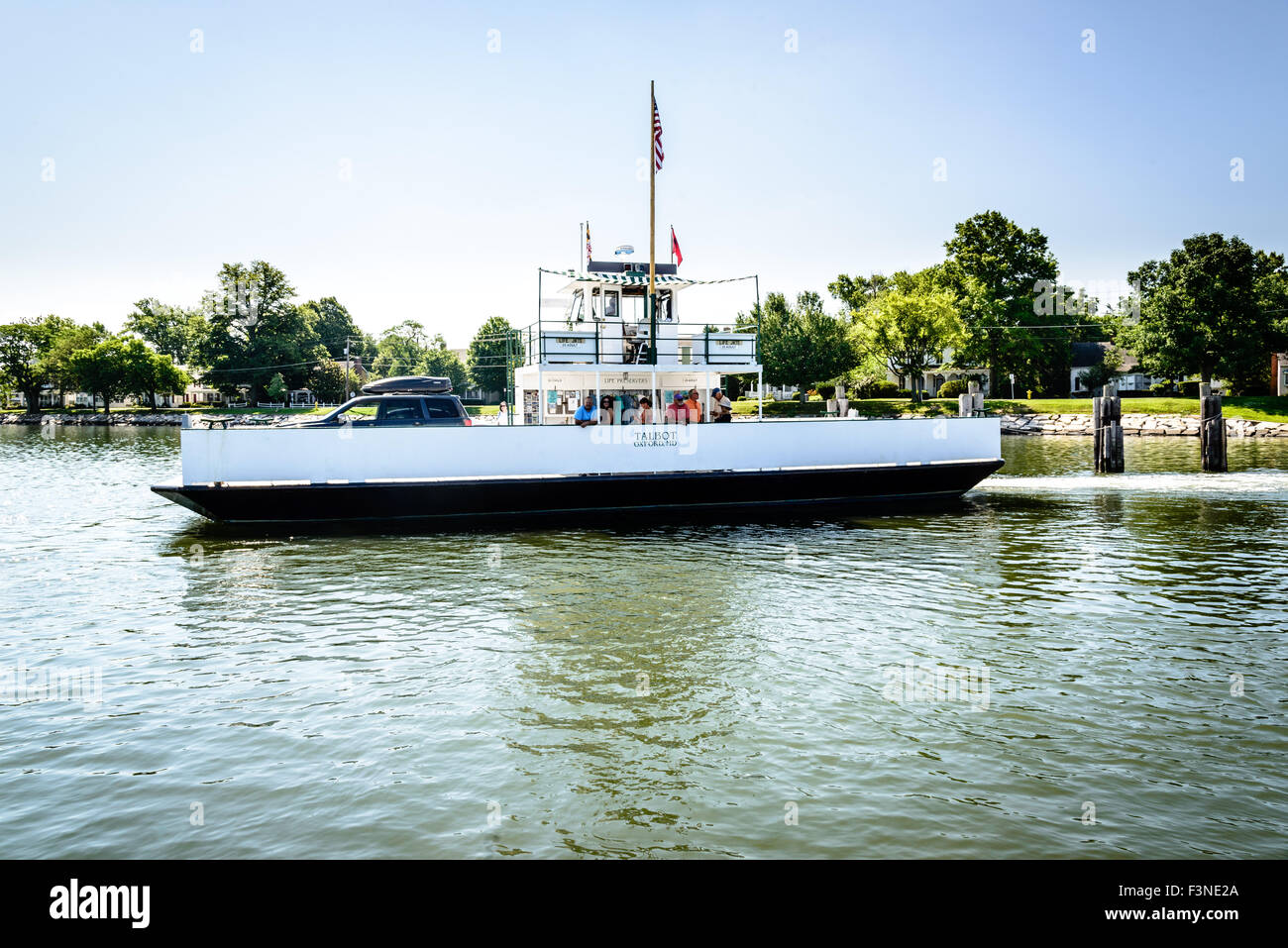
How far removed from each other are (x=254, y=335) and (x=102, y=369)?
17.1 m

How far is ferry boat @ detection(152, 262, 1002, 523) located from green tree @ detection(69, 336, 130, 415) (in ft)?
307

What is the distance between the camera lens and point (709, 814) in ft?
19.3

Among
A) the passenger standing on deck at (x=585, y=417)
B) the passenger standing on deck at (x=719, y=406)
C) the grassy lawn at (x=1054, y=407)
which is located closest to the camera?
the passenger standing on deck at (x=585, y=417)

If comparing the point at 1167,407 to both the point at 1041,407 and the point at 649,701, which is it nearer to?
the point at 1041,407

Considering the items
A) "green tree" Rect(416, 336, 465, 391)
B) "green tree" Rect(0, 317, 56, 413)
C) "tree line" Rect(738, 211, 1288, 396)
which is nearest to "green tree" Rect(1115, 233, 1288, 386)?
"tree line" Rect(738, 211, 1288, 396)

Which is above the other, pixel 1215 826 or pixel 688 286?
pixel 688 286

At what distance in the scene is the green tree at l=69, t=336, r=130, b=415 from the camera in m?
97.3

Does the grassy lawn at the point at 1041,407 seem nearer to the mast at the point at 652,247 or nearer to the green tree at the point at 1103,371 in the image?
the green tree at the point at 1103,371

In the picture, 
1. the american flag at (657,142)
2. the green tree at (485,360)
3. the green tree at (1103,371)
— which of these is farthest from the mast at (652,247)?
the green tree at (485,360)

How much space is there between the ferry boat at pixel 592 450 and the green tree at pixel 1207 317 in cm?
4656

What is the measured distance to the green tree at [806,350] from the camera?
74750 mm

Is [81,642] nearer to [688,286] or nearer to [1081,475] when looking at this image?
[688,286]
